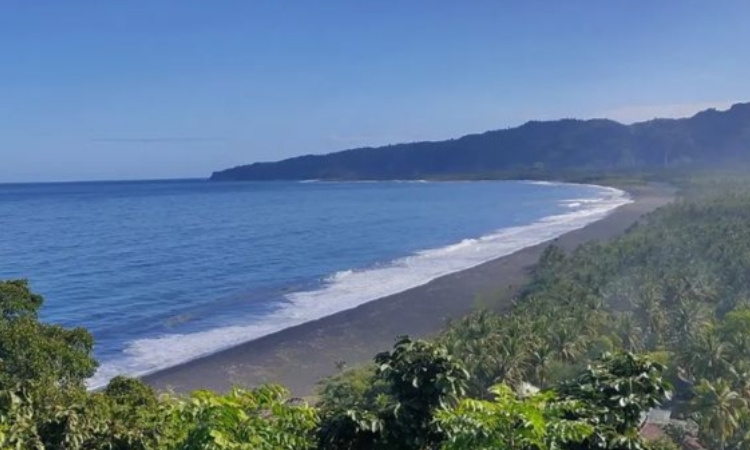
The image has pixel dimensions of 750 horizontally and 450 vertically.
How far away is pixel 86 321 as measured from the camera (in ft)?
163

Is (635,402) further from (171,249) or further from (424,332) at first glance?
(171,249)

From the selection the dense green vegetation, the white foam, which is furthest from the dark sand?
the dense green vegetation

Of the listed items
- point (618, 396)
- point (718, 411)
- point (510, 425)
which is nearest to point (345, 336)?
point (718, 411)

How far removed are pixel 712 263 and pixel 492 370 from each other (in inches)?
1226

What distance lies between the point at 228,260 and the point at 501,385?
70.9 meters


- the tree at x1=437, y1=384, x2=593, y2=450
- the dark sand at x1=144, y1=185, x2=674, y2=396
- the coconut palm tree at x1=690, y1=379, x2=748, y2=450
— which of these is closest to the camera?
the tree at x1=437, y1=384, x2=593, y2=450

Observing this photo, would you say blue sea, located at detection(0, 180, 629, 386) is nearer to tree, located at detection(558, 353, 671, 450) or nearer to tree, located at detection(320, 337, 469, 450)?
tree, located at detection(320, 337, 469, 450)

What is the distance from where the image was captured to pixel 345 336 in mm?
46969

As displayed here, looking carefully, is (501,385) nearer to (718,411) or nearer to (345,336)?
(718,411)

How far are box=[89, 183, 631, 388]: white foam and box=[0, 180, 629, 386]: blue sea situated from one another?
134mm

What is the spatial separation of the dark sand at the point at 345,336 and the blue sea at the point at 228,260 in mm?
1886

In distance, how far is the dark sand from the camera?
38719 mm

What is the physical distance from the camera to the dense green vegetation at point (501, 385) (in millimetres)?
8812

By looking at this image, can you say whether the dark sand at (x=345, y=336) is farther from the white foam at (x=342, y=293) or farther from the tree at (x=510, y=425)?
the tree at (x=510, y=425)
